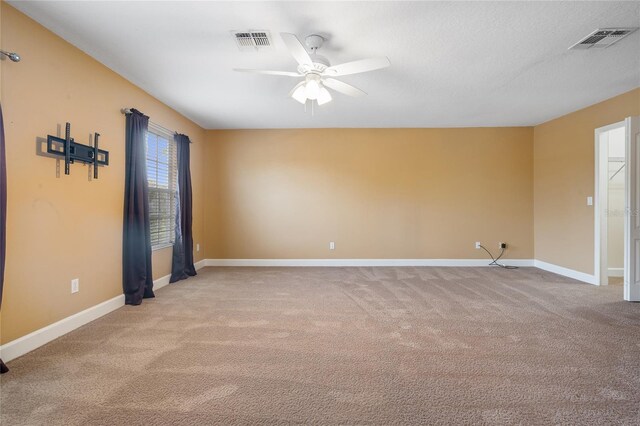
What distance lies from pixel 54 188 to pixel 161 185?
1.88m

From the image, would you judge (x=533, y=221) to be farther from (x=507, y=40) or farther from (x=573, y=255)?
(x=507, y=40)

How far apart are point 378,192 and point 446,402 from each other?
4358mm

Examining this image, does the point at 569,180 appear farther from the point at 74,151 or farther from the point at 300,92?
the point at 74,151

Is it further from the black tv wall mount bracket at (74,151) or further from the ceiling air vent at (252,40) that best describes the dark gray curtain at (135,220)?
the ceiling air vent at (252,40)

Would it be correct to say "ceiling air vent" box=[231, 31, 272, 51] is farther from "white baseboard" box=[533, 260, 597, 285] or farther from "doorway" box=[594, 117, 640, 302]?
"white baseboard" box=[533, 260, 597, 285]

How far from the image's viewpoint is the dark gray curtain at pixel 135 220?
3494 mm

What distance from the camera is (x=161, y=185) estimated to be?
14.7 feet

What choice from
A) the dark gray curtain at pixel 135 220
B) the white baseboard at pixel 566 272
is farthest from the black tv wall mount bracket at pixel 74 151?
the white baseboard at pixel 566 272

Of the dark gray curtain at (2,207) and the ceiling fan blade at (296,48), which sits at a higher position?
the ceiling fan blade at (296,48)

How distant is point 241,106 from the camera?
14.6ft

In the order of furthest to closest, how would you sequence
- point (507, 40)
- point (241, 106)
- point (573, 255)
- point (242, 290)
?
point (573, 255) → point (241, 106) → point (242, 290) → point (507, 40)

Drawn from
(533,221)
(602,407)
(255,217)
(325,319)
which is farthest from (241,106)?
(533,221)

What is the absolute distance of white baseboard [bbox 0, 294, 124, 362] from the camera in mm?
2209

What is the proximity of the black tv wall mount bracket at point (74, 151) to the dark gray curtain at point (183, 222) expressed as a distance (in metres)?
1.56
